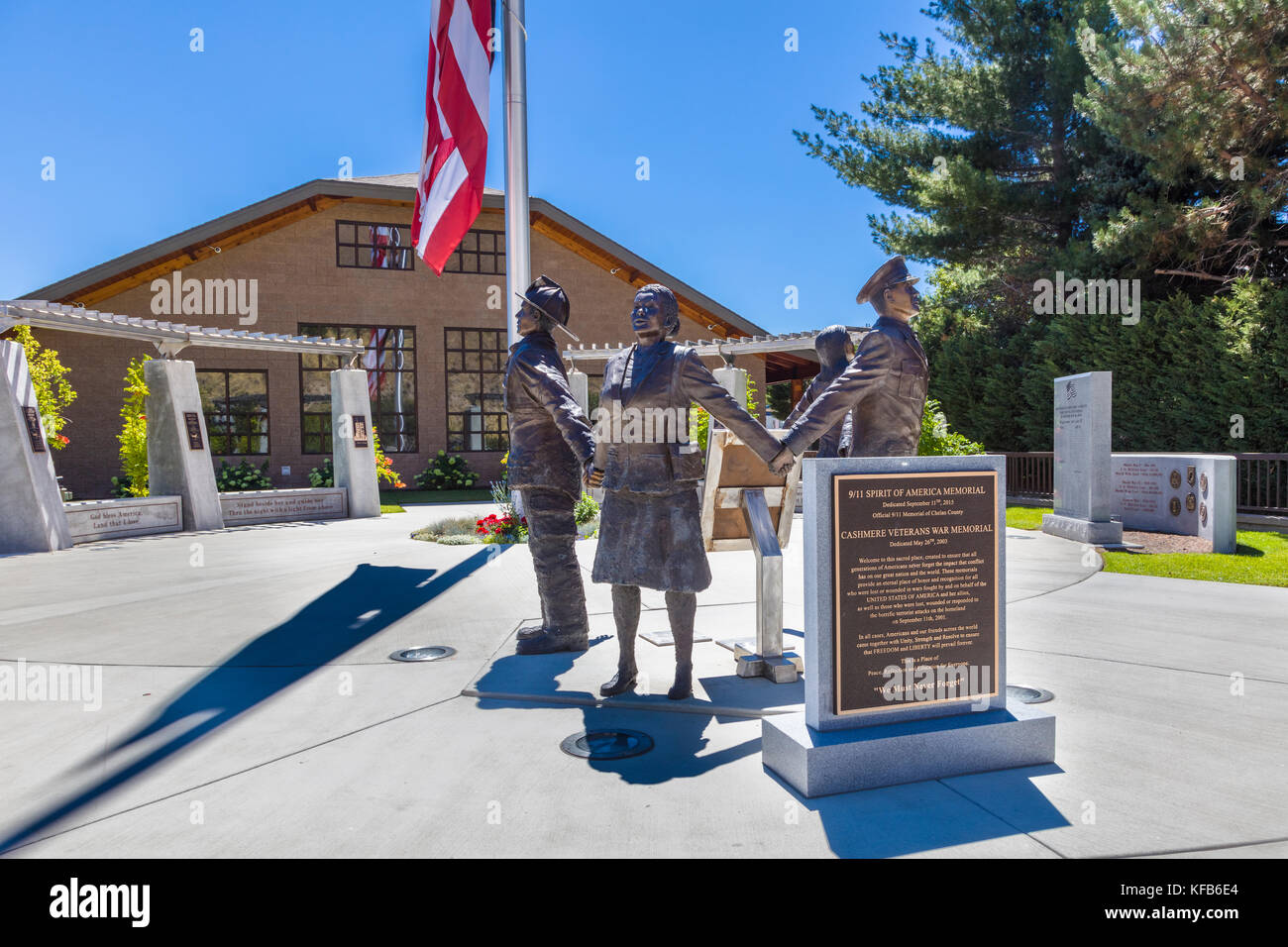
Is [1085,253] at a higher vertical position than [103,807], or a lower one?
higher

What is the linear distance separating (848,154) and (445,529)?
1538 centimetres

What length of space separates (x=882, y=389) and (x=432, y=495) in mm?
21122

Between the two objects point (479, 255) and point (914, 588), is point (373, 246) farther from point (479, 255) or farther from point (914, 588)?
point (914, 588)

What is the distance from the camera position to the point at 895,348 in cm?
388

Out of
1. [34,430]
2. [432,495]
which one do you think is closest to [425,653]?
[34,430]

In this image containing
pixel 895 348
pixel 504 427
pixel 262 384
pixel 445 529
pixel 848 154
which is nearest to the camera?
pixel 895 348

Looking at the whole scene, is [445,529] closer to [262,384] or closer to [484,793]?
[484,793]

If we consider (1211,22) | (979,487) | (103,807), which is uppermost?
(1211,22)

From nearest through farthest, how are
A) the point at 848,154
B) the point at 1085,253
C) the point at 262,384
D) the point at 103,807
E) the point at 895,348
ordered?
the point at 103,807 < the point at 895,348 < the point at 1085,253 < the point at 848,154 < the point at 262,384

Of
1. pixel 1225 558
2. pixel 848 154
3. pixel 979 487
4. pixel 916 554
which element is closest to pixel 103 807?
pixel 916 554

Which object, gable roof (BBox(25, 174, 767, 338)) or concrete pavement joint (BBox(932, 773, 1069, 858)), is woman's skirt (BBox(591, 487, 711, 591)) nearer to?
concrete pavement joint (BBox(932, 773, 1069, 858))

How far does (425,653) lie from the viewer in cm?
549

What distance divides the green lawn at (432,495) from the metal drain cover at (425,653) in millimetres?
15854

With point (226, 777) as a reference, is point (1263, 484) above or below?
above
